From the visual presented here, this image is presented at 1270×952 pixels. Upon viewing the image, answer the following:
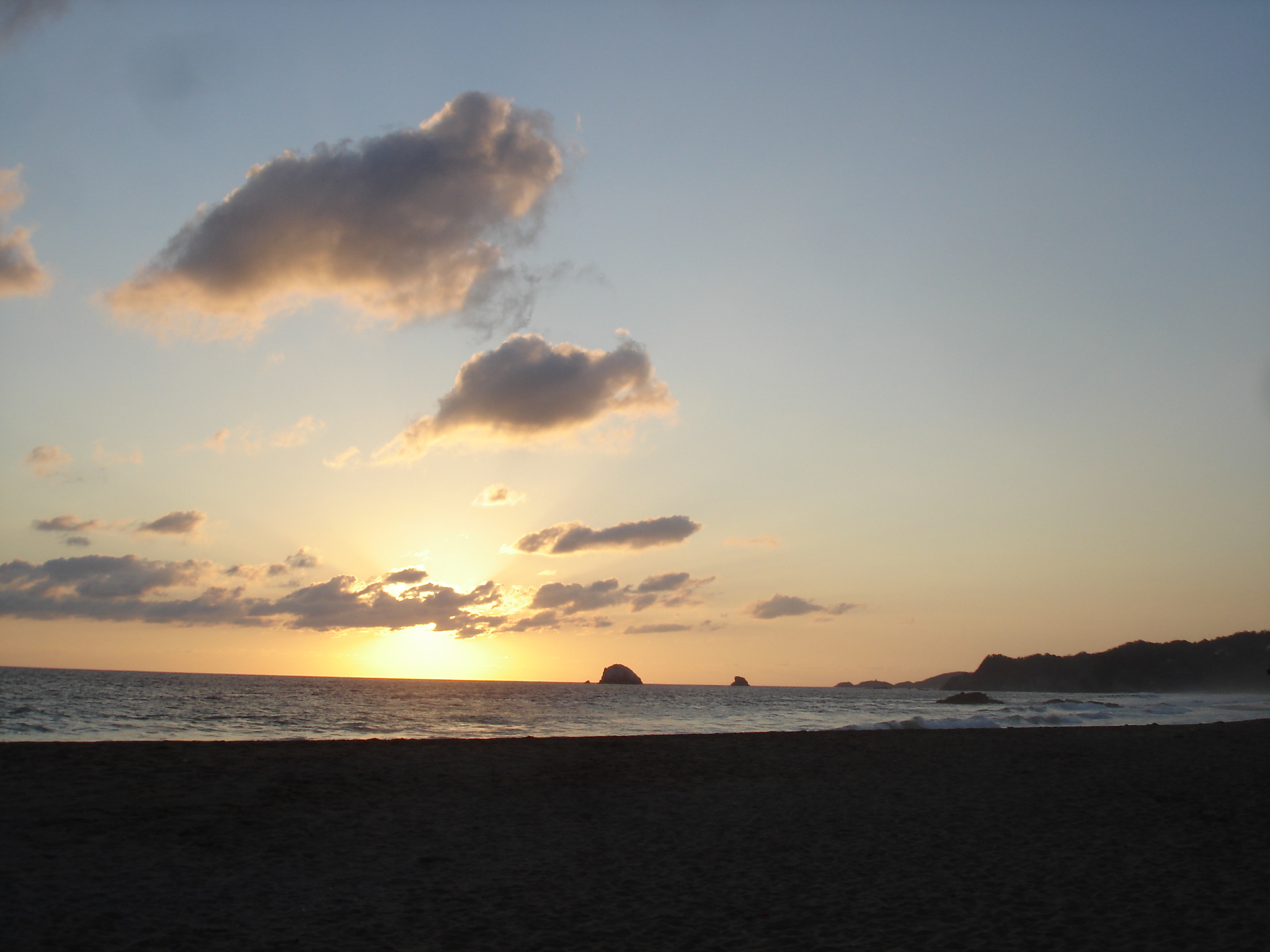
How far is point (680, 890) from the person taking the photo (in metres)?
9.20

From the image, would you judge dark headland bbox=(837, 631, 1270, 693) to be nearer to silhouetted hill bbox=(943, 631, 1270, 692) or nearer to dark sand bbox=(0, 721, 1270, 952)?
silhouetted hill bbox=(943, 631, 1270, 692)

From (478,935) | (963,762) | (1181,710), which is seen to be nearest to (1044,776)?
(963,762)

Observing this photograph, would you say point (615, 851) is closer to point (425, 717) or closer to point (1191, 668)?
point (425, 717)

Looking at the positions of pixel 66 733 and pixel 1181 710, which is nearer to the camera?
pixel 66 733

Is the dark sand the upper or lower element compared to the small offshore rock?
upper

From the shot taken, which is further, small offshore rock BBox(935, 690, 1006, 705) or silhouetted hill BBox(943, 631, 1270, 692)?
silhouetted hill BBox(943, 631, 1270, 692)

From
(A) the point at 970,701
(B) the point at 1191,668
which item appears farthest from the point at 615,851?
(B) the point at 1191,668

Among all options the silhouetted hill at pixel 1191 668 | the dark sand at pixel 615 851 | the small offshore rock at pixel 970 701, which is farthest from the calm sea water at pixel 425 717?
the silhouetted hill at pixel 1191 668

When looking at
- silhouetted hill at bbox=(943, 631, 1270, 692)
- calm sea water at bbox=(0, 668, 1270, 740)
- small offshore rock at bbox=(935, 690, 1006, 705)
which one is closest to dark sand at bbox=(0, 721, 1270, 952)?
calm sea water at bbox=(0, 668, 1270, 740)

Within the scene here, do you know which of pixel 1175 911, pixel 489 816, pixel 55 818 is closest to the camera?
pixel 1175 911

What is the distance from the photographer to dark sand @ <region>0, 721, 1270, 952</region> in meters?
7.75

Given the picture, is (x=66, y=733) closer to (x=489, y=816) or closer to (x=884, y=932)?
(x=489, y=816)

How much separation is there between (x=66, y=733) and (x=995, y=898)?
111 feet

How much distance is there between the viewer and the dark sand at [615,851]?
25.4 feet
